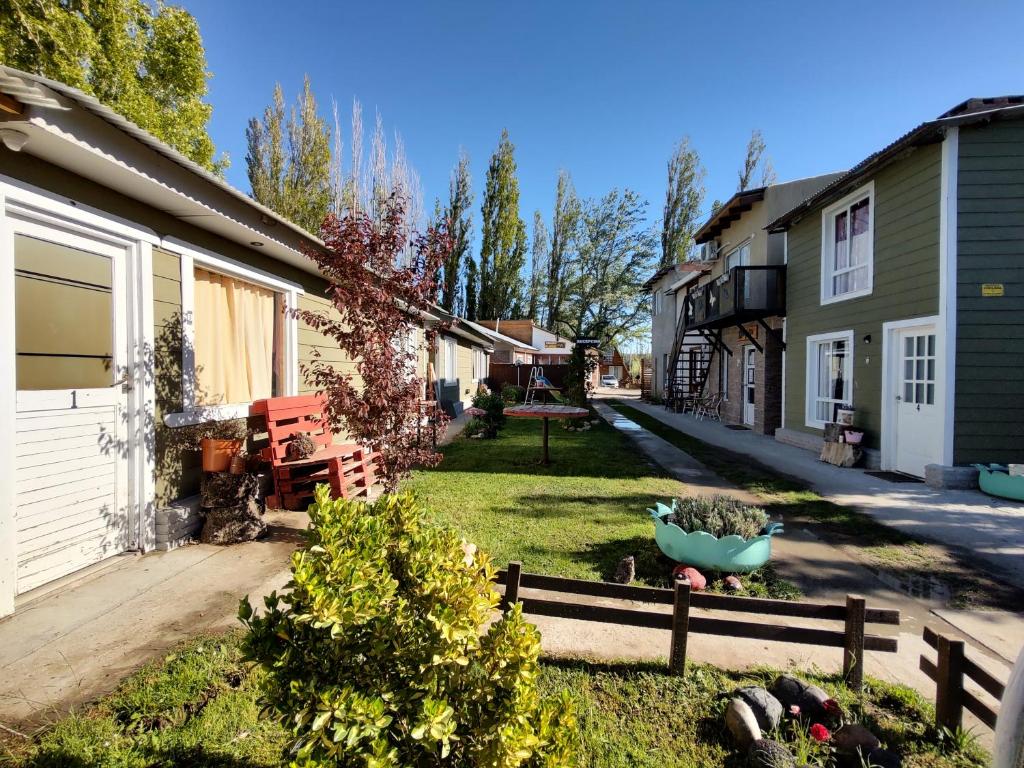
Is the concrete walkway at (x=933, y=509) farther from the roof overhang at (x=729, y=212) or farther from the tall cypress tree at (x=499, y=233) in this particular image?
the tall cypress tree at (x=499, y=233)

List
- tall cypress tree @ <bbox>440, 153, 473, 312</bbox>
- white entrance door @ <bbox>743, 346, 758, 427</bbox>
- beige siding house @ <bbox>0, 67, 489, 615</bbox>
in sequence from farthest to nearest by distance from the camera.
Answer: tall cypress tree @ <bbox>440, 153, 473, 312</bbox> < white entrance door @ <bbox>743, 346, 758, 427</bbox> < beige siding house @ <bbox>0, 67, 489, 615</bbox>

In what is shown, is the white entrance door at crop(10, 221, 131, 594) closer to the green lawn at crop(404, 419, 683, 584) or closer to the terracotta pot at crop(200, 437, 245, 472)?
the terracotta pot at crop(200, 437, 245, 472)

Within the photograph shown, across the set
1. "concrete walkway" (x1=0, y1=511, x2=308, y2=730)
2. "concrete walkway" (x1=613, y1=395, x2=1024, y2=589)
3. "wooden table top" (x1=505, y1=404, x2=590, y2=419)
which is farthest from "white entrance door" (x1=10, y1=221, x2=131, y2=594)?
"concrete walkway" (x1=613, y1=395, x2=1024, y2=589)

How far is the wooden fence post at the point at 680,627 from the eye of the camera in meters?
2.60

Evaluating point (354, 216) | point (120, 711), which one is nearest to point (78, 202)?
point (354, 216)

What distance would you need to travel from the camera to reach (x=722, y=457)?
30.6 ft

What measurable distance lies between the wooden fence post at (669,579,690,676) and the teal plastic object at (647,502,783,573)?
1.26 metres

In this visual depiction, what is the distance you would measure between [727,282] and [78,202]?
12.3 m

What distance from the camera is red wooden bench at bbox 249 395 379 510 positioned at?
5.02m

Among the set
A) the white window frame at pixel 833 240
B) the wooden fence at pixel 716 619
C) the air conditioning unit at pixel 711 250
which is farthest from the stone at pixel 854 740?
the air conditioning unit at pixel 711 250

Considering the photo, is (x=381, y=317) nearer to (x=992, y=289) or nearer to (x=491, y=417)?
(x=491, y=417)

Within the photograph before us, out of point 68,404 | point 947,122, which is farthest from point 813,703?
point 947,122

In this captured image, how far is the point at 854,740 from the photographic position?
204 centimetres

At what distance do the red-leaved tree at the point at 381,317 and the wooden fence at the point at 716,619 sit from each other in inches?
78.6
